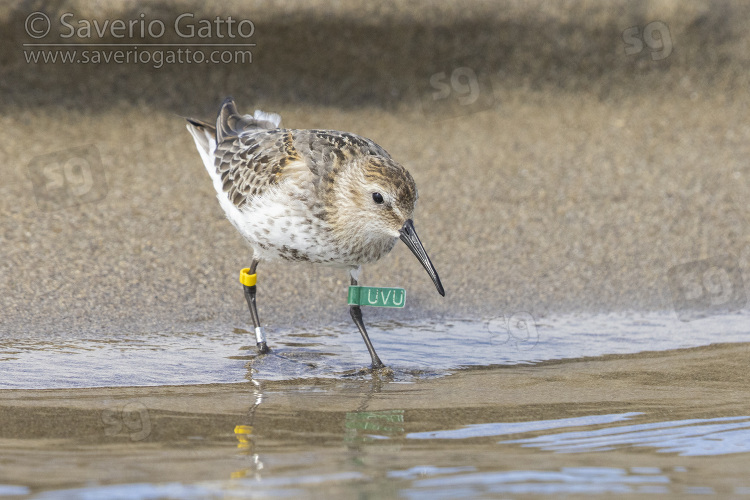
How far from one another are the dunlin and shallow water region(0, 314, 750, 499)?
535mm

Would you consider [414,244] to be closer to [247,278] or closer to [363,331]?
[363,331]

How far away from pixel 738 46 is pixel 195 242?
594 cm

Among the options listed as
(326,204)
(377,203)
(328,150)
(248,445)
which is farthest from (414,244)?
(248,445)

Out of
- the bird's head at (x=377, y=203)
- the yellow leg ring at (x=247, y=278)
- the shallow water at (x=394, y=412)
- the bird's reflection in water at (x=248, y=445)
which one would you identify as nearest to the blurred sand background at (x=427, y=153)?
the yellow leg ring at (x=247, y=278)

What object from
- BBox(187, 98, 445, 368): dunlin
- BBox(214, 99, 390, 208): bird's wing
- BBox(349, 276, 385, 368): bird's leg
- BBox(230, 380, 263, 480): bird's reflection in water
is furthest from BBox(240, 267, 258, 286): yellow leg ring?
BBox(230, 380, 263, 480): bird's reflection in water

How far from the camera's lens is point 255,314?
6180 millimetres

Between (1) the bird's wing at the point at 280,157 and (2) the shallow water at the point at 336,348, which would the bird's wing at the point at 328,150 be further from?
(2) the shallow water at the point at 336,348

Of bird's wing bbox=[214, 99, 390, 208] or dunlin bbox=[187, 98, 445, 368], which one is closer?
dunlin bbox=[187, 98, 445, 368]

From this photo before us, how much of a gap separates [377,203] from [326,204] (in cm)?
30

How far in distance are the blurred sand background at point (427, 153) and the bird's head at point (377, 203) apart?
113cm

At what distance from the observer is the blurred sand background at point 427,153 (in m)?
6.81

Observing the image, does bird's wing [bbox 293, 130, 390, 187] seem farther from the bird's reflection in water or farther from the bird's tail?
the bird's reflection in water

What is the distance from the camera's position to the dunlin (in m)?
5.58

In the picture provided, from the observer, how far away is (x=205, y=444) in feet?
13.9
